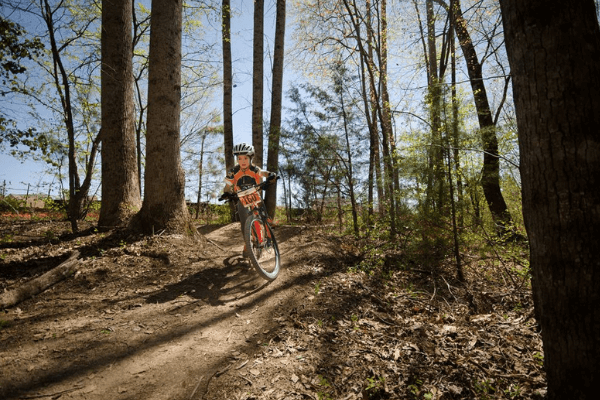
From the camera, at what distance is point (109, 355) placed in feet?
9.62

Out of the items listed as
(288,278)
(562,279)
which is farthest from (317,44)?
(562,279)

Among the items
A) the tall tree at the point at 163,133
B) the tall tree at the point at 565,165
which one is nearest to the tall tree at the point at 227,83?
the tall tree at the point at 163,133

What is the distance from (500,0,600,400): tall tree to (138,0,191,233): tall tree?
558 centimetres

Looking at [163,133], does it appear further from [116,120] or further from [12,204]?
[12,204]

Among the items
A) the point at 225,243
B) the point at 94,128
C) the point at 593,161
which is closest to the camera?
the point at 593,161

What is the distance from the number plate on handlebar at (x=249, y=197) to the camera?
5117mm

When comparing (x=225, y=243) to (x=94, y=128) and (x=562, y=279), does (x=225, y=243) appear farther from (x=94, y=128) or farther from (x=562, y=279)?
(x=94, y=128)

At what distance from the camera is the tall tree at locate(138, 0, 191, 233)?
574 centimetres

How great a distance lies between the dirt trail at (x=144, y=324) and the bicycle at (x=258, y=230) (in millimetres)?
272

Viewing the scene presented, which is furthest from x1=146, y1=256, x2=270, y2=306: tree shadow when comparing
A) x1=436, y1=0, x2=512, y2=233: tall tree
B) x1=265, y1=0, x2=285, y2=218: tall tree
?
x1=436, y1=0, x2=512, y2=233: tall tree

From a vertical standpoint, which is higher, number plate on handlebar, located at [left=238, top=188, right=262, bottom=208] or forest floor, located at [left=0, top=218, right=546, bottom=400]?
number plate on handlebar, located at [left=238, top=188, right=262, bottom=208]

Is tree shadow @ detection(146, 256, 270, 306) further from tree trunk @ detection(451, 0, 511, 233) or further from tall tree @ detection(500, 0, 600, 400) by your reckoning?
tree trunk @ detection(451, 0, 511, 233)

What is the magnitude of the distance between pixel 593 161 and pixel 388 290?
3.88m

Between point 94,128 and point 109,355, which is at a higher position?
point 94,128
